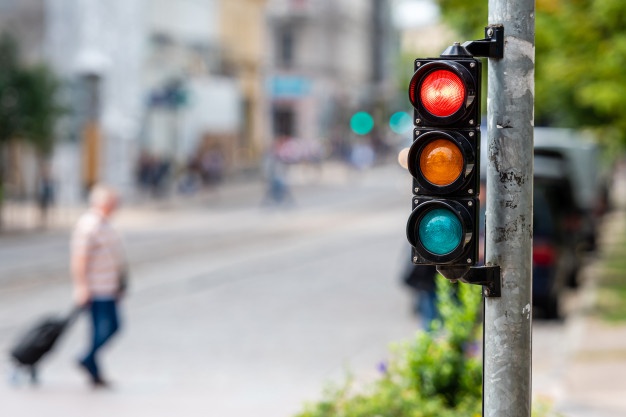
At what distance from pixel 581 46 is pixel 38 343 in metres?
7.85

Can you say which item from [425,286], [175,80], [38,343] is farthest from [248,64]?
[38,343]

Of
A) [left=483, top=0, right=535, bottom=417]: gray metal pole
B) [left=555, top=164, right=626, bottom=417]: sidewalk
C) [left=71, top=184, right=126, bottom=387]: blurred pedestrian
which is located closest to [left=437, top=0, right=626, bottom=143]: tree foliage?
[left=555, top=164, right=626, bottom=417]: sidewalk

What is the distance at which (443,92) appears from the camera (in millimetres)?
5117

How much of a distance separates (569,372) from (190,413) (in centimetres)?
375

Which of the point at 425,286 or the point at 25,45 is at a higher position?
the point at 25,45

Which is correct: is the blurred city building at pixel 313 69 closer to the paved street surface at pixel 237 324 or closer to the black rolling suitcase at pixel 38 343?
the paved street surface at pixel 237 324

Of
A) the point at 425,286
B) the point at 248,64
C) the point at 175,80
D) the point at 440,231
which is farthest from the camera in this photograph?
the point at 248,64

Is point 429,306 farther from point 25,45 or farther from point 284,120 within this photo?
point 284,120

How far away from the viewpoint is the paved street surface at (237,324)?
11258mm

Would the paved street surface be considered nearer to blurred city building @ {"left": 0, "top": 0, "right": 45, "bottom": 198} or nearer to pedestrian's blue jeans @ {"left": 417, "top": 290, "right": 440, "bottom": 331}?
pedestrian's blue jeans @ {"left": 417, "top": 290, "right": 440, "bottom": 331}

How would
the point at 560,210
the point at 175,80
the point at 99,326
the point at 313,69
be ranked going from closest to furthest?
the point at 99,326 < the point at 560,210 < the point at 175,80 < the point at 313,69

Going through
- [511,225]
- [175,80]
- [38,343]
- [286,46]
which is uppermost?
[286,46]

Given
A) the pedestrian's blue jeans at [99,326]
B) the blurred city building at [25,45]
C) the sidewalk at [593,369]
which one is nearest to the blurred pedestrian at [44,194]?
the blurred city building at [25,45]

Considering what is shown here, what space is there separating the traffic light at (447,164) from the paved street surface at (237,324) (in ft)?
11.4
